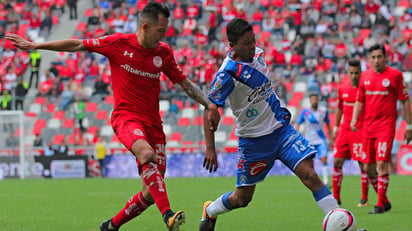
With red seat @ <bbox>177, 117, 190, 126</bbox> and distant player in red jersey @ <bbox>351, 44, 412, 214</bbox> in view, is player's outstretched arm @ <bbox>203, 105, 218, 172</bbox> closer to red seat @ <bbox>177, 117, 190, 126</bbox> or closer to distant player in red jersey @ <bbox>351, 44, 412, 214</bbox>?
distant player in red jersey @ <bbox>351, 44, 412, 214</bbox>

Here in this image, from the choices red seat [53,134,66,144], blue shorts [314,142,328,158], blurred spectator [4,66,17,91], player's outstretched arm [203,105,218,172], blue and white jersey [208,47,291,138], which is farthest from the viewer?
blurred spectator [4,66,17,91]

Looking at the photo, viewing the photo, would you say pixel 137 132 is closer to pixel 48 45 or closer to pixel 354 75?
pixel 48 45

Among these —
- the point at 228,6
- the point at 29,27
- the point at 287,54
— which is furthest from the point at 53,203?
the point at 29,27

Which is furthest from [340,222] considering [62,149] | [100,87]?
[100,87]

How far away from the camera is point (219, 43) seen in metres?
32.7

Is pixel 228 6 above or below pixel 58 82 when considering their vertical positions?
above

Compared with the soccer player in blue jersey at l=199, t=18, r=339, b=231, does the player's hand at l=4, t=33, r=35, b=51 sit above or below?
above

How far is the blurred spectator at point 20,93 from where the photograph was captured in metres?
28.4

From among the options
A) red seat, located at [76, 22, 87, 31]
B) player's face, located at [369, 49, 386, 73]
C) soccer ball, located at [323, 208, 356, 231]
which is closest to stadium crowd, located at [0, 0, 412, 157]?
red seat, located at [76, 22, 87, 31]

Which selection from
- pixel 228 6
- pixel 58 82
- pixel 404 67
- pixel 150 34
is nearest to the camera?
pixel 150 34

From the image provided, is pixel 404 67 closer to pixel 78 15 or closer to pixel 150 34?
pixel 78 15

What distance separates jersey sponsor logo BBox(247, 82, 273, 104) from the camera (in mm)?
7758

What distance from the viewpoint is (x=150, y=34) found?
7.78 metres

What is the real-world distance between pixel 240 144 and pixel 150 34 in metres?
1.59
